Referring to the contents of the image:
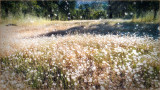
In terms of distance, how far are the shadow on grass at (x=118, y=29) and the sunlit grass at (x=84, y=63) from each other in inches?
6.2

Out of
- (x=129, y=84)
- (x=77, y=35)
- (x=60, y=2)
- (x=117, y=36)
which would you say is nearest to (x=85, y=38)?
(x=77, y=35)

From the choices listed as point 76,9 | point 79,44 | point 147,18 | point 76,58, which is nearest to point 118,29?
point 147,18

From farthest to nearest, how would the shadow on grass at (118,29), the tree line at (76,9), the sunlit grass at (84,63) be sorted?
the shadow on grass at (118,29)
the tree line at (76,9)
the sunlit grass at (84,63)

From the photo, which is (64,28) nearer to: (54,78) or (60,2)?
(60,2)

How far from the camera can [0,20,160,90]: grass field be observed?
8.10 feet

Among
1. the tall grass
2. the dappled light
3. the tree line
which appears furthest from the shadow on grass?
the tree line

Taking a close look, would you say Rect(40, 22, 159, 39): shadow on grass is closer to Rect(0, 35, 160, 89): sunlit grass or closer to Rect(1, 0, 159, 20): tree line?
Rect(0, 35, 160, 89): sunlit grass

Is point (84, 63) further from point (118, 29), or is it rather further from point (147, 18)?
point (147, 18)

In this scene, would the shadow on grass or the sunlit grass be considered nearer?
the sunlit grass

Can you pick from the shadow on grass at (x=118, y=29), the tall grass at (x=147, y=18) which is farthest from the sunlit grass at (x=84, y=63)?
the tall grass at (x=147, y=18)

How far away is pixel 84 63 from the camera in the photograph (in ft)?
9.50

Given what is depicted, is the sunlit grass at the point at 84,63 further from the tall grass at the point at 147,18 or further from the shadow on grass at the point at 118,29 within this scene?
the tall grass at the point at 147,18

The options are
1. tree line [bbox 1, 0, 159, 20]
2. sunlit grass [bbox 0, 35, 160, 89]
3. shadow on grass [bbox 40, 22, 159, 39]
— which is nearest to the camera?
sunlit grass [bbox 0, 35, 160, 89]

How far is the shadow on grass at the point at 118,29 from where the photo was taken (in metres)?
3.33
